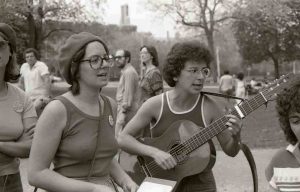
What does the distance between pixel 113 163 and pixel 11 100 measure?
674 mm

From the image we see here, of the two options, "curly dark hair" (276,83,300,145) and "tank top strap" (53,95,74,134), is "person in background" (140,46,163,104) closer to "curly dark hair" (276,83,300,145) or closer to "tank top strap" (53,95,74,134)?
"curly dark hair" (276,83,300,145)

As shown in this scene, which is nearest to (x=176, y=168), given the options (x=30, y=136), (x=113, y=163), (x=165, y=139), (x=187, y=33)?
(x=165, y=139)

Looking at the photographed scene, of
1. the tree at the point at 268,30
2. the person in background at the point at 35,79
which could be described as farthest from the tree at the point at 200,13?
the person in background at the point at 35,79

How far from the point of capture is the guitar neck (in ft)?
11.6

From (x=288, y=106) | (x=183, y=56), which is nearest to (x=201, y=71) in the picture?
(x=183, y=56)

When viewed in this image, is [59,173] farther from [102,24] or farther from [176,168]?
[102,24]

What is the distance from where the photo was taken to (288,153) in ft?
8.66

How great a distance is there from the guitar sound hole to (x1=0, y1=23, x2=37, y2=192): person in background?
3.21 ft

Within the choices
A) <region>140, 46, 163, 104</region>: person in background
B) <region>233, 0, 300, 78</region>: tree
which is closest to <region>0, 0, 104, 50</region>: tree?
<region>233, 0, 300, 78</region>: tree

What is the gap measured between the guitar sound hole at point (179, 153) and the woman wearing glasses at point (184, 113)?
0.05 meters

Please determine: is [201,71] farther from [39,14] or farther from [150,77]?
[39,14]

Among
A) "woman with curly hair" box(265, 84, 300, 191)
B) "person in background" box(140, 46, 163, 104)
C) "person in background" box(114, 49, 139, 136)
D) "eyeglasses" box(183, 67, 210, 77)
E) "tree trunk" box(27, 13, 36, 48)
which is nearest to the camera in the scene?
"woman with curly hair" box(265, 84, 300, 191)

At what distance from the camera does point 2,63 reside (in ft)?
10.1

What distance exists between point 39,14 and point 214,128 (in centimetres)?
3114
